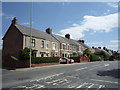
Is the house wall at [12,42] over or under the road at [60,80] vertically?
over

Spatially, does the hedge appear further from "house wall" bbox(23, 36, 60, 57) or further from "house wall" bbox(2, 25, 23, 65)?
"house wall" bbox(2, 25, 23, 65)

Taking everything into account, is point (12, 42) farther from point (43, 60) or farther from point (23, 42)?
point (43, 60)

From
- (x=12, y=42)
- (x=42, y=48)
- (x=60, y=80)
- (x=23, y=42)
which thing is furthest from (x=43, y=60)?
(x=60, y=80)

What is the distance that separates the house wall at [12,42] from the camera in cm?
2983

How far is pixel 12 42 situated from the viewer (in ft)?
104

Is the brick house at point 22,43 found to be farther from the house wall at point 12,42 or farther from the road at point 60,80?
the road at point 60,80

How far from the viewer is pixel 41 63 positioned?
26.5m

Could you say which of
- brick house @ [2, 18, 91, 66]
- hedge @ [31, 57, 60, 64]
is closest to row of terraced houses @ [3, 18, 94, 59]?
brick house @ [2, 18, 91, 66]

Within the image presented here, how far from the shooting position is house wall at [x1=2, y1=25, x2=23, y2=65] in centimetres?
Answer: 2983

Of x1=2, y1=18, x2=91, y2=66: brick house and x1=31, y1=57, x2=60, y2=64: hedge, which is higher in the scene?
x1=2, y1=18, x2=91, y2=66: brick house

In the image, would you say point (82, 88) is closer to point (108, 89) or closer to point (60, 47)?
point (108, 89)

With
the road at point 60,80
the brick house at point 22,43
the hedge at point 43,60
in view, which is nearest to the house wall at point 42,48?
the brick house at point 22,43

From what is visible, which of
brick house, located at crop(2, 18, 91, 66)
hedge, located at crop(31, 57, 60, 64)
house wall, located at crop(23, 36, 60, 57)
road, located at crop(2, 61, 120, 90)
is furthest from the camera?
house wall, located at crop(23, 36, 60, 57)

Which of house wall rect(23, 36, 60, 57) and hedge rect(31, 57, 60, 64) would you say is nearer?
hedge rect(31, 57, 60, 64)
